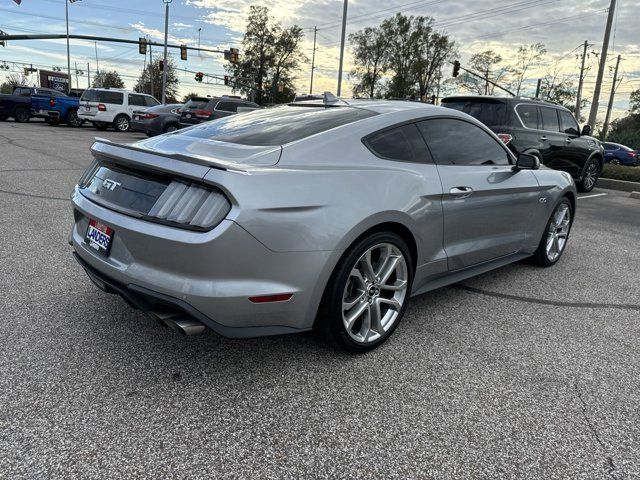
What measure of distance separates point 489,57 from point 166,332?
6254cm

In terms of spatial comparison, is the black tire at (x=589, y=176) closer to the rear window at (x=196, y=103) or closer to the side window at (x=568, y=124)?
the side window at (x=568, y=124)

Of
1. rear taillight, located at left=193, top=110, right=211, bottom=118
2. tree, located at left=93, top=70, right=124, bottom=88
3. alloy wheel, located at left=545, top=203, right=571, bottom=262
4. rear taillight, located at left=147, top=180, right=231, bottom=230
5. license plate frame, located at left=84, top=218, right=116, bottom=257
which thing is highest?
tree, located at left=93, top=70, right=124, bottom=88

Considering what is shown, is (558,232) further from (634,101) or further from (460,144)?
(634,101)

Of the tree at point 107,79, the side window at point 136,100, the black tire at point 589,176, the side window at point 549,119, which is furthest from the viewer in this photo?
the tree at point 107,79

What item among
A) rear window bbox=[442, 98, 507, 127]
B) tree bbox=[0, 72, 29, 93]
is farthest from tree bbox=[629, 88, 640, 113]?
tree bbox=[0, 72, 29, 93]

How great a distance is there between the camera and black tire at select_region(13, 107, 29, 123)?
24.4 metres

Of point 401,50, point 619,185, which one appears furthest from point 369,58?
point 619,185

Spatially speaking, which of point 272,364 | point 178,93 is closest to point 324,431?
point 272,364

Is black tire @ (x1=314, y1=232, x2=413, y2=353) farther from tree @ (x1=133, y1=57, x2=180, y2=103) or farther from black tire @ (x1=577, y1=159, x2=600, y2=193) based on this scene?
tree @ (x1=133, y1=57, x2=180, y2=103)

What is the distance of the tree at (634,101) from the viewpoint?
72.0 m

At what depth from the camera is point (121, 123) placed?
74.5 ft

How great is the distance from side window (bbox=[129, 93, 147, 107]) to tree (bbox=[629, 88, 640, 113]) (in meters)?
73.7

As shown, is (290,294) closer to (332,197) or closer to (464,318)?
(332,197)

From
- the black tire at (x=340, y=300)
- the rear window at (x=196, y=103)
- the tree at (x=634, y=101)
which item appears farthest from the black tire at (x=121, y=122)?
the tree at (x=634, y=101)
